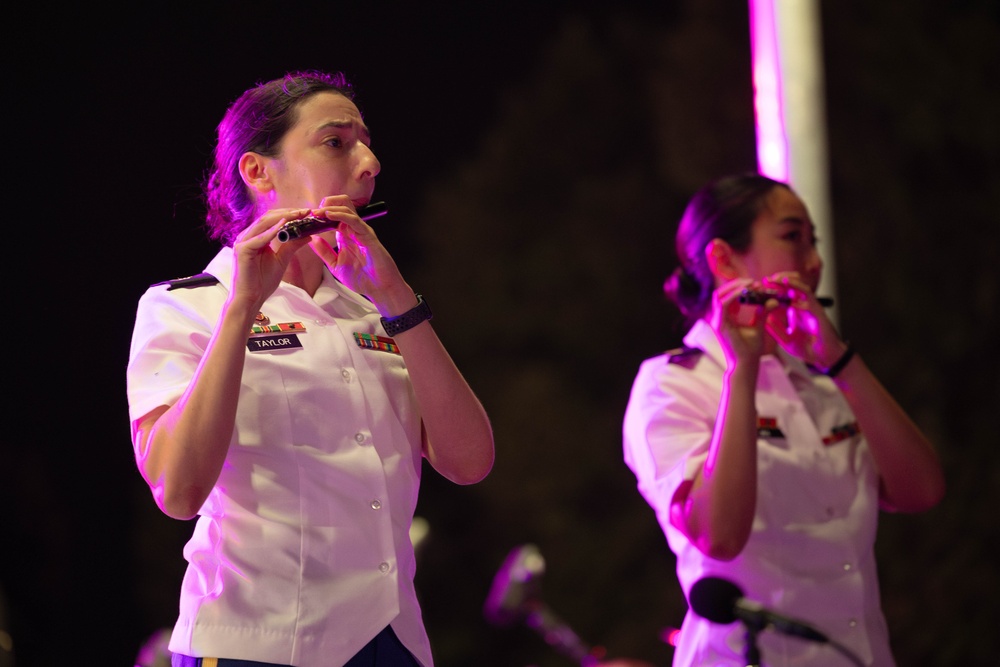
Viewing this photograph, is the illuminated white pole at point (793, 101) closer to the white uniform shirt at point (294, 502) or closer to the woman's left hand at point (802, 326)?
the woman's left hand at point (802, 326)

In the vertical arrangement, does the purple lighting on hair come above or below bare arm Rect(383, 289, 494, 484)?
above

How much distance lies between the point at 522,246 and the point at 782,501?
3.56 meters

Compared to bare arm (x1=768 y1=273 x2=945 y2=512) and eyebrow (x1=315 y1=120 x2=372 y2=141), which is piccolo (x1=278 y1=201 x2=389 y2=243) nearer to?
eyebrow (x1=315 y1=120 x2=372 y2=141)

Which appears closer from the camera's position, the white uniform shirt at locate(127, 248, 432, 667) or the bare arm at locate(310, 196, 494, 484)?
the white uniform shirt at locate(127, 248, 432, 667)

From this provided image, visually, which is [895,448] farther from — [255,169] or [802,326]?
[255,169]

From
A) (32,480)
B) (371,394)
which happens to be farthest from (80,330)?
(371,394)

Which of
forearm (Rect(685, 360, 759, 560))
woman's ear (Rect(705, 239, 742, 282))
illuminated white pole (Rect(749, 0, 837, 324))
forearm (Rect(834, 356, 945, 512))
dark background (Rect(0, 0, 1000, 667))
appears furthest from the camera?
dark background (Rect(0, 0, 1000, 667))

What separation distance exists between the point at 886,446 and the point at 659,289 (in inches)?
131

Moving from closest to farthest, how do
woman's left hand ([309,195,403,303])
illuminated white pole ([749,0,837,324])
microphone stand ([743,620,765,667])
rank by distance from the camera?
microphone stand ([743,620,765,667]) < woman's left hand ([309,195,403,303]) < illuminated white pole ([749,0,837,324])

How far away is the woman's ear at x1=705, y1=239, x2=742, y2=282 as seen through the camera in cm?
289

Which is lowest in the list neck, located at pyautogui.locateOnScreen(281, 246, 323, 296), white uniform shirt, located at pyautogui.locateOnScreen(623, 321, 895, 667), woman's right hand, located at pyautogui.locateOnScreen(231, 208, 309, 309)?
white uniform shirt, located at pyautogui.locateOnScreen(623, 321, 895, 667)

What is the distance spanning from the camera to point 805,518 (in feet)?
8.29

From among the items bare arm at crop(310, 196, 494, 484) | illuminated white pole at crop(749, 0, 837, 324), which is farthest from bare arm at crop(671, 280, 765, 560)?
illuminated white pole at crop(749, 0, 837, 324)

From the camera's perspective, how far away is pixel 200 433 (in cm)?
169
